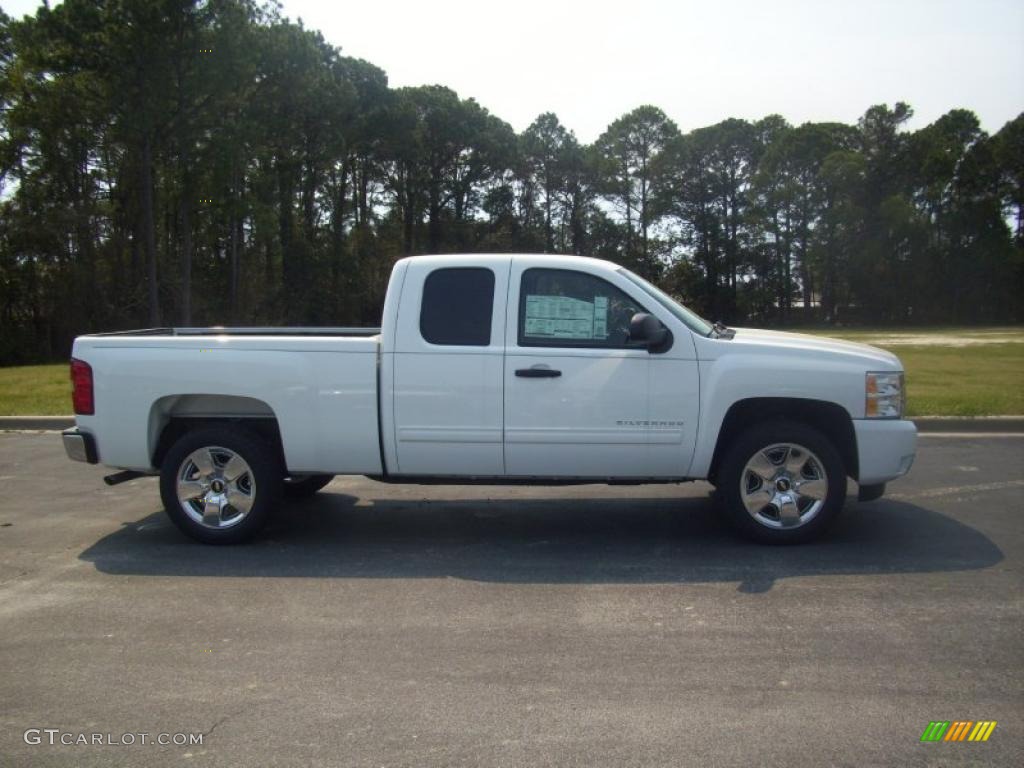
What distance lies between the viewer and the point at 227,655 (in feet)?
14.1

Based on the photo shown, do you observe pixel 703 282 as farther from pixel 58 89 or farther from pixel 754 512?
pixel 754 512

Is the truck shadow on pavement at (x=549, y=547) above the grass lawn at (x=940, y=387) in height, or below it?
below

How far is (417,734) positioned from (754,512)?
3189mm

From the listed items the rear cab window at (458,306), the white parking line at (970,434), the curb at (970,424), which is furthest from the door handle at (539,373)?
the curb at (970,424)

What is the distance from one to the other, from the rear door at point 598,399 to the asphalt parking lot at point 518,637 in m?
0.66

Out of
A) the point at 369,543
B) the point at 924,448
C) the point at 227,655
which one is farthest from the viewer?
the point at 924,448

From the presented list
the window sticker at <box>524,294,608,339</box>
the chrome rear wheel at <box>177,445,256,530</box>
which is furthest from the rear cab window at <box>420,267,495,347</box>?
the chrome rear wheel at <box>177,445,256,530</box>

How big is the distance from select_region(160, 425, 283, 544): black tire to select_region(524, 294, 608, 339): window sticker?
Result: 82.1 inches

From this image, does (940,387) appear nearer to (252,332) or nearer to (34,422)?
(252,332)

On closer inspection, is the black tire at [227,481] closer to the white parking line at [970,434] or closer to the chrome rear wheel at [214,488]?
the chrome rear wheel at [214,488]

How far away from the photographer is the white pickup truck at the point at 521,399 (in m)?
5.82

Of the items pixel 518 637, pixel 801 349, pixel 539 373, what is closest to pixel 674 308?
pixel 801 349

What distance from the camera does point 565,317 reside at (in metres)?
5.98

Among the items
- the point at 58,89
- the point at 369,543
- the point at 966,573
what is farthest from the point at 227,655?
the point at 58,89
